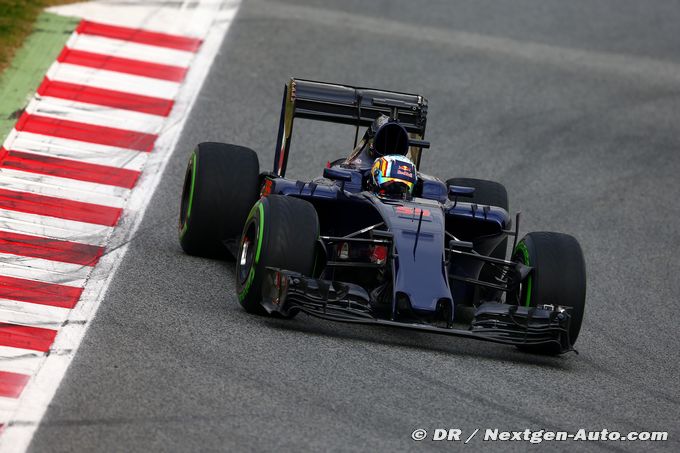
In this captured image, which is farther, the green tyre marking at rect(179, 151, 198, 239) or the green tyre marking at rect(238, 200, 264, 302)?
the green tyre marking at rect(179, 151, 198, 239)

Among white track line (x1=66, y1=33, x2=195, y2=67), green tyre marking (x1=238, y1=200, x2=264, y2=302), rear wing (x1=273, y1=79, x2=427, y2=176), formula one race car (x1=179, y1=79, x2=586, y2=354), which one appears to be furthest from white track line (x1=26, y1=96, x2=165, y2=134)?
green tyre marking (x1=238, y1=200, x2=264, y2=302)

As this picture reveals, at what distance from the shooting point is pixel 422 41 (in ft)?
65.3

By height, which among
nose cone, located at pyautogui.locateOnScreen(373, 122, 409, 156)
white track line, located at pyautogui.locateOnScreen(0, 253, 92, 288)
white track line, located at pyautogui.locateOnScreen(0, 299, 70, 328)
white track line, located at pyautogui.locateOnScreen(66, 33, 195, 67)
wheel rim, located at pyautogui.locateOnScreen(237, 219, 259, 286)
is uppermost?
white track line, located at pyautogui.locateOnScreen(66, 33, 195, 67)

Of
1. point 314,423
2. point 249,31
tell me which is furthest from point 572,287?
point 249,31

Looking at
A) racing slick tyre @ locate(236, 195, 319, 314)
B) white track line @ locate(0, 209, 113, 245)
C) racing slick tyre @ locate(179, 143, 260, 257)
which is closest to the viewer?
racing slick tyre @ locate(236, 195, 319, 314)

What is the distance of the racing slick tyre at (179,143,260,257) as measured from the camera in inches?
Answer: 446

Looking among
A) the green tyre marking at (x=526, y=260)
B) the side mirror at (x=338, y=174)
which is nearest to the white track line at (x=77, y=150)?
the side mirror at (x=338, y=174)

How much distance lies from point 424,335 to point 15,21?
32.4 ft

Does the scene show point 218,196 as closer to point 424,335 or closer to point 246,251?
point 246,251

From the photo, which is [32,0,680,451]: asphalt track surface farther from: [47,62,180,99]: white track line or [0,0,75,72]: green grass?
[0,0,75,72]: green grass

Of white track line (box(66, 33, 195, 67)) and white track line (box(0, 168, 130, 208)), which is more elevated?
white track line (box(66, 33, 195, 67))

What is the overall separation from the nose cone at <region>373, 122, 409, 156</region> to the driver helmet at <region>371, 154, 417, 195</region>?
34 centimetres

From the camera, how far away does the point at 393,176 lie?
35.3 ft

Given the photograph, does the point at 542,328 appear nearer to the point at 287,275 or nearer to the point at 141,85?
the point at 287,275
